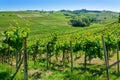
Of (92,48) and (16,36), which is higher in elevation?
(16,36)

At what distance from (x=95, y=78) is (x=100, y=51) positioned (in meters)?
11.9

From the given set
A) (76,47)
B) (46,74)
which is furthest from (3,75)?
(76,47)

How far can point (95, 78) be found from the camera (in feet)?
46.2

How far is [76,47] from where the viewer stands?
29312mm

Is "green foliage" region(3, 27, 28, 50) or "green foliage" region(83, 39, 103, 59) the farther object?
"green foliage" region(83, 39, 103, 59)

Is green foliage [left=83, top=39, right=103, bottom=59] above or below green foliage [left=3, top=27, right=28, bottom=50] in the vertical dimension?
below

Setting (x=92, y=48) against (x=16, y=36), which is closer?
(x=16, y=36)

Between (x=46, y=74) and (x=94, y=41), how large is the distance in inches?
330

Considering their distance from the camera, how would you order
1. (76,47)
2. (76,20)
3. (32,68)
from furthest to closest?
(76,20) < (76,47) < (32,68)

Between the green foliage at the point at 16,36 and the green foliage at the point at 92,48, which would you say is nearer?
the green foliage at the point at 16,36

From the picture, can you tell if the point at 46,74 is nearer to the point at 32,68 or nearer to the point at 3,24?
the point at 32,68

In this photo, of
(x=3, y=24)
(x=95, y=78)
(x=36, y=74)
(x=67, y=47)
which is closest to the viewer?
(x=95, y=78)

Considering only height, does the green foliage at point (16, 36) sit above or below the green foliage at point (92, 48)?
above

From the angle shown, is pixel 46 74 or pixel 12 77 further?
pixel 46 74
